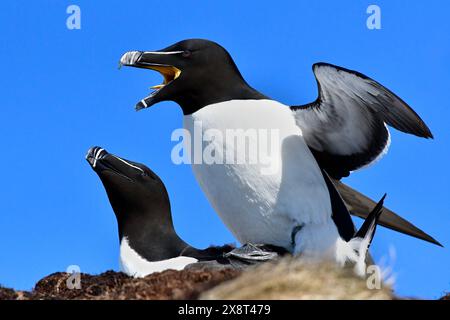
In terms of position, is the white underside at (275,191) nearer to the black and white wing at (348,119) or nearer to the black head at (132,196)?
the black and white wing at (348,119)

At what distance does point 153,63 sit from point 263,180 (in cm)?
164

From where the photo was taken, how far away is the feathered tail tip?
7316 millimetres

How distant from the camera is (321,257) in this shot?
7.27 metres

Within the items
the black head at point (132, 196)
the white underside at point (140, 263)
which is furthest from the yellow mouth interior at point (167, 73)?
Answer: the white underside at point (140, 263)

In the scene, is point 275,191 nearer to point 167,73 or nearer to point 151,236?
point 151,236

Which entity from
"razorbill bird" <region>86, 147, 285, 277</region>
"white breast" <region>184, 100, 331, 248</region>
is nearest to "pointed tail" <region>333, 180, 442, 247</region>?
"white breast" <region>184, 100, 331, 248</region>

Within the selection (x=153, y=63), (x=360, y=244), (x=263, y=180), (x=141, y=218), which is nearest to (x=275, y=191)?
(x=263, y=180)

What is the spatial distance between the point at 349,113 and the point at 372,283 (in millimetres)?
1928

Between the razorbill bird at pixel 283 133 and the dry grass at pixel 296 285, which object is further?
the razorbill bird at pixel 283 133

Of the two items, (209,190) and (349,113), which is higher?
(349,113)

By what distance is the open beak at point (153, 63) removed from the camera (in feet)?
25.7
